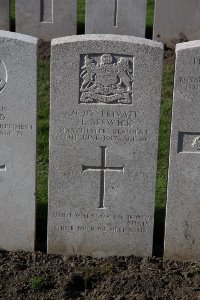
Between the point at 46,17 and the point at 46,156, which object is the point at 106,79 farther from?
the point at 46,17

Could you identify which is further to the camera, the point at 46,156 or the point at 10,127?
the point at 46,156

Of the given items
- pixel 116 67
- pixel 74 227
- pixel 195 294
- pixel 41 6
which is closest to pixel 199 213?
pixel 195 294

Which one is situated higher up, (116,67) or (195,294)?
(116,67)

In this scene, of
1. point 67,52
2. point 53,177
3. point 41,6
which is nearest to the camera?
point 67,52

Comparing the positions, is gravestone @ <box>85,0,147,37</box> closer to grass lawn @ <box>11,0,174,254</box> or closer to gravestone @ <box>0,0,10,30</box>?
grass lawn @ <box>11,0,174,254</box>

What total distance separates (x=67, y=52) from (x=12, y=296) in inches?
71.9

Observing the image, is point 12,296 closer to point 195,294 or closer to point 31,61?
point 195,294

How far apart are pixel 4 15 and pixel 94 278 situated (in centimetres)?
665

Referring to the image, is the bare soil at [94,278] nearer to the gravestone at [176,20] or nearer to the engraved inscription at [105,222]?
the engraved inscription at [105,222]

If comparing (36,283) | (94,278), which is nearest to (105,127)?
(94,278)

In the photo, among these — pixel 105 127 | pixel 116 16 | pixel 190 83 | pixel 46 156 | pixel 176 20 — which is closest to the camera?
pixel 190 83

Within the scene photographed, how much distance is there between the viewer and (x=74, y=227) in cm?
550

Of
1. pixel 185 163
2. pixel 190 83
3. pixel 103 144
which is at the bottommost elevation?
pixel 185 163

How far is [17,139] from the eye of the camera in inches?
207
